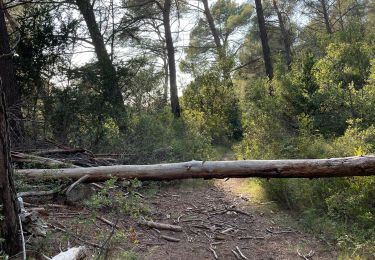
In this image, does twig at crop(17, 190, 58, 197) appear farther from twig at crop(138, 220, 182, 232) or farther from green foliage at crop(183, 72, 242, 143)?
green foliage at crop(183, 72, 242, 143)

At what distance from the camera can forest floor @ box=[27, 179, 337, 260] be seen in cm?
430

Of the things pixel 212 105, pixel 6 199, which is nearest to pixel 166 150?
pixel 6 199

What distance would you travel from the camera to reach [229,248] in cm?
517

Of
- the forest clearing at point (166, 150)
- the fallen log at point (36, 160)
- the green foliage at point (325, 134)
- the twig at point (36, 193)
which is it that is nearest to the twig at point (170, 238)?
the forest clearing at point (166, 150)

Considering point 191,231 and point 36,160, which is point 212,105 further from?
point 191,231

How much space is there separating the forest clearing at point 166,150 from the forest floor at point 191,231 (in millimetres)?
28

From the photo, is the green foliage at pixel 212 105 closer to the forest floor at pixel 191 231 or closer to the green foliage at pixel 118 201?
the forest floor at pixel 191 231

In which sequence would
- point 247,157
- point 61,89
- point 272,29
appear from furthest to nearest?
point 272,29
point 61,89
point 247,157

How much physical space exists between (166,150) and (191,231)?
348cm

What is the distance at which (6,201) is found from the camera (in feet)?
10.5

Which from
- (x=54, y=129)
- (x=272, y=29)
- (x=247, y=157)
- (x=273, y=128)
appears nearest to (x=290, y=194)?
(x=247, y=157)

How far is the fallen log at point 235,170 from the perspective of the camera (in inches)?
203

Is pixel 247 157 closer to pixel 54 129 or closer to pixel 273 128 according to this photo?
pixel 273 128

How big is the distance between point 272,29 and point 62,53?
15.2 meters
